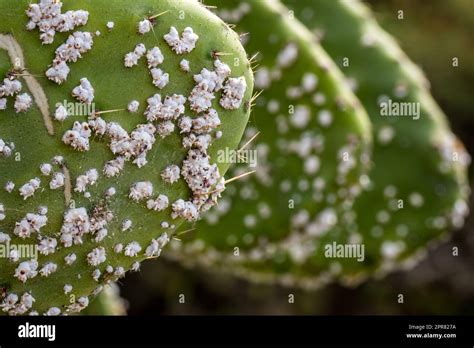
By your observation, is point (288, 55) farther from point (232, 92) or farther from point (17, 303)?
point (17, 303)

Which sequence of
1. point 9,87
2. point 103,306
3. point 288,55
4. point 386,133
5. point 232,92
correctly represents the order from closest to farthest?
point 9,87 < point 232,92 < point 103,306 < point 288,55 < point 386,133

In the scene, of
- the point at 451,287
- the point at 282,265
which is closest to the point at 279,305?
the point at 451,287

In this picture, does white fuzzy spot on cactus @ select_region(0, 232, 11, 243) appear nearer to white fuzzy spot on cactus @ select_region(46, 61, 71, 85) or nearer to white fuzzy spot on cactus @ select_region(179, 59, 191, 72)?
white fuzzy spot on cactus @ select_region(46, 61, 71, 85)

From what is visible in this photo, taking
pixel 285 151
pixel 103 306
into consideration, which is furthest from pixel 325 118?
pixel 103 306

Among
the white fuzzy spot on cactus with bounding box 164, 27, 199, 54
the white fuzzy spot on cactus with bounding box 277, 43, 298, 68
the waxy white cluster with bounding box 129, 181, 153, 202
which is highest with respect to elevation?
the white fuzzy spot on cactus with bounding box 277, 43, 298, 68

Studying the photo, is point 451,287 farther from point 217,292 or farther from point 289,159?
point 289,159

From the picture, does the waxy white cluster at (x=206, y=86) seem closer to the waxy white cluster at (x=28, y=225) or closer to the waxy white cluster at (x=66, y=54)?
the waxy white cluster at (x=66, y=54)

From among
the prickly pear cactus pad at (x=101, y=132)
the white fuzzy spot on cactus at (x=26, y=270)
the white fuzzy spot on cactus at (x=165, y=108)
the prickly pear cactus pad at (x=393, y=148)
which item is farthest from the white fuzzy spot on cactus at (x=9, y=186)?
the prickly pear cactus pad at (x=393, y=148)

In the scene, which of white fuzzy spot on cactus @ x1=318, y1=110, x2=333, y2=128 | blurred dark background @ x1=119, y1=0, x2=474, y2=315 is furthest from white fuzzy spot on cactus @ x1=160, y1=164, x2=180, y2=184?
blurred dark background @ x1=119, y1=0, x2=474, y2=315
